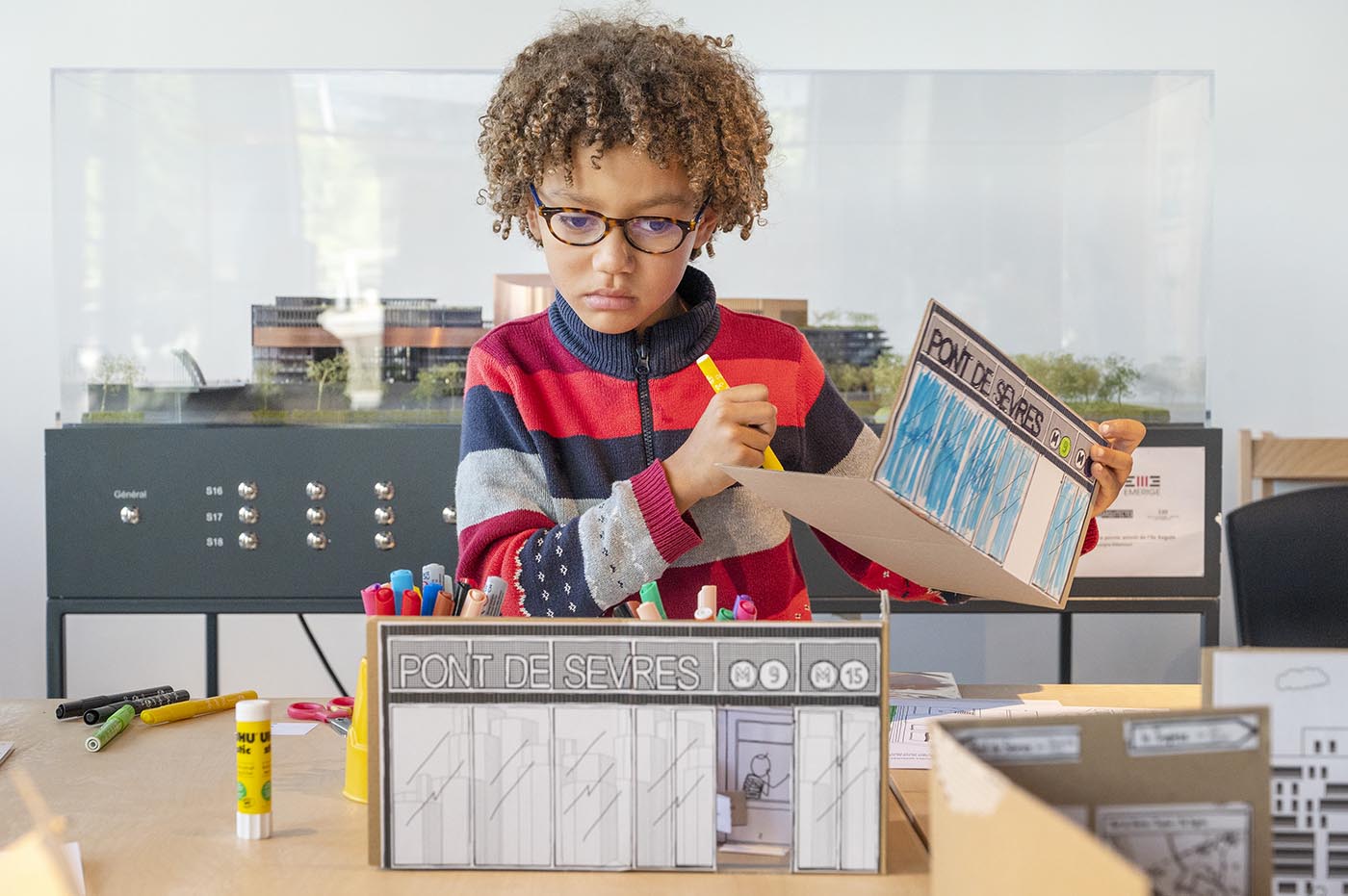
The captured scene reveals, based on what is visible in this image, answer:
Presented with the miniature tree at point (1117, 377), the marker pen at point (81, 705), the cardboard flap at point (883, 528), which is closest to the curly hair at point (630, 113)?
the cardboard flap at point (883, 528)

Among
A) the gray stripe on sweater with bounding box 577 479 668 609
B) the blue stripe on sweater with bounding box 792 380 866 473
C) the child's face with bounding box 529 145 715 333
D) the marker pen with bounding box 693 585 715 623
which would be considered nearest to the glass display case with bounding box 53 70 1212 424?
the blue stripe on sweater with bounding box 792 380 866 473

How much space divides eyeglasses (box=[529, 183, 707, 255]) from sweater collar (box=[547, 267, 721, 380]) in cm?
13

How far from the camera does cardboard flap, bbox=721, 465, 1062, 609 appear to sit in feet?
2.40

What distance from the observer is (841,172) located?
91.0 inches

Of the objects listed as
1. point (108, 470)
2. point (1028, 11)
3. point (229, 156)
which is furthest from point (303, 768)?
point (1028, 11)

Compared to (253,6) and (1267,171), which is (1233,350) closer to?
(1267,171)

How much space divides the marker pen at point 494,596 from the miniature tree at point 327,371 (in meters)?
1.50

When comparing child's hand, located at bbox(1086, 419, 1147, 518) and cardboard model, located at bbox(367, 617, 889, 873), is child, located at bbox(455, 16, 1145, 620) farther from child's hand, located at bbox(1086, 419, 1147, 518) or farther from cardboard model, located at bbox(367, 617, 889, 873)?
cardboard model, located at bbox(367, 617, 889, 873)

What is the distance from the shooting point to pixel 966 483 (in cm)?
78

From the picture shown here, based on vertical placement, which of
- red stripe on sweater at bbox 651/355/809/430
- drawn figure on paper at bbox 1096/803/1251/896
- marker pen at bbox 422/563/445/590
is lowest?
drawn figure on paper at bbox 1096/803/1251/896

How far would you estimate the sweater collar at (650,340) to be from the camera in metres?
1.22

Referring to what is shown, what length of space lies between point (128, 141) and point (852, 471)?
5.45 feet

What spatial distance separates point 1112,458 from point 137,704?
0.89 m

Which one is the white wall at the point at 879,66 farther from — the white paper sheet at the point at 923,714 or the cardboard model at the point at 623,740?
the cardboard model at the point at 623,740
